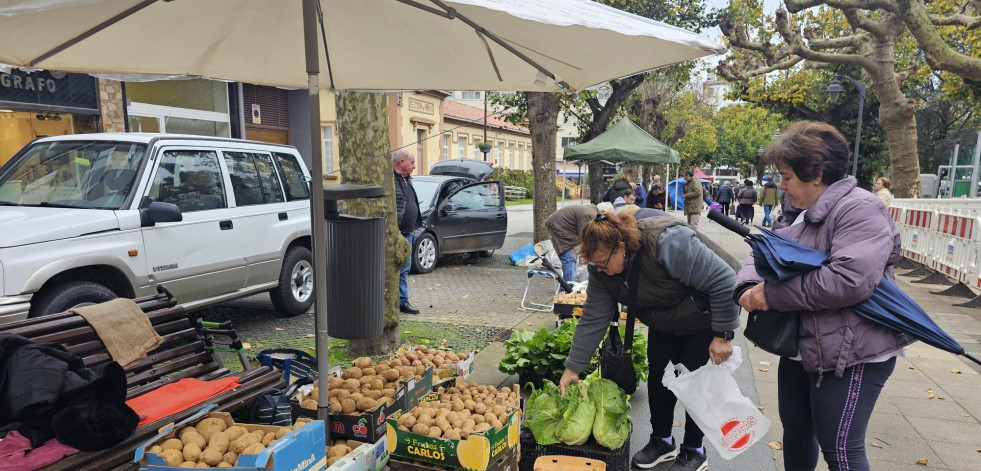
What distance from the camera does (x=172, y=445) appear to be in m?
2.37

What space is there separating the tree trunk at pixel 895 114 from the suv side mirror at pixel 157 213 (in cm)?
1433

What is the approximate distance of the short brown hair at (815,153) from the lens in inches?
91.4

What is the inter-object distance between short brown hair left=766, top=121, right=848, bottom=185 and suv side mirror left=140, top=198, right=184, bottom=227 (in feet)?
15.9

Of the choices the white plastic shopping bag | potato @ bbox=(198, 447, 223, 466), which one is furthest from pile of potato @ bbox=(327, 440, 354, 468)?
the white plastic shopping bag

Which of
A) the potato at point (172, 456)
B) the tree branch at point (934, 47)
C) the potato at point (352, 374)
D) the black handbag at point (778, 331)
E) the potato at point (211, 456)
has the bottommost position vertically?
the potato at point (352, 374)

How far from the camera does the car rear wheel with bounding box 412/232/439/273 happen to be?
10367 millimetres

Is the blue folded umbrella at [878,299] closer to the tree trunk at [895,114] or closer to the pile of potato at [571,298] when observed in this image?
the pile of potato at [571,298]

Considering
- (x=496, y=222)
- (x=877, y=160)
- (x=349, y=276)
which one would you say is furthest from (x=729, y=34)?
(x=877, y=160)

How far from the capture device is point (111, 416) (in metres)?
2.52

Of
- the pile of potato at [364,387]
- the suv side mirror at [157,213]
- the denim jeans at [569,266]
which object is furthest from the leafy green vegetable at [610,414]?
the denim jeans at [569,266]

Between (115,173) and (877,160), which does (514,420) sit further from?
(877,160)

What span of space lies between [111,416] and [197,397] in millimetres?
636

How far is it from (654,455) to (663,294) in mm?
1130

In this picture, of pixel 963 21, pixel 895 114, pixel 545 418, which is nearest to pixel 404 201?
pixel 545 418
